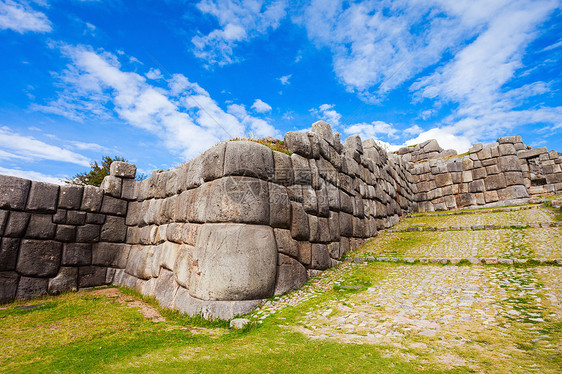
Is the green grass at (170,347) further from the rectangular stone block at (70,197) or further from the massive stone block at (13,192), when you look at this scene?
the rectangular stone block at (70,197)

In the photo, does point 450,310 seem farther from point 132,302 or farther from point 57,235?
point 57,235

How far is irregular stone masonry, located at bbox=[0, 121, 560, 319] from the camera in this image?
4945 mm

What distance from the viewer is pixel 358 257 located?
768cm

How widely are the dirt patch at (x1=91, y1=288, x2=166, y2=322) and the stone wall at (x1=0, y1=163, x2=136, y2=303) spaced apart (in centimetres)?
79

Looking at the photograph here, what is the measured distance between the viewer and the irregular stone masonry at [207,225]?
16.2ft

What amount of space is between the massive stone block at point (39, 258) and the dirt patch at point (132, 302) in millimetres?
1296

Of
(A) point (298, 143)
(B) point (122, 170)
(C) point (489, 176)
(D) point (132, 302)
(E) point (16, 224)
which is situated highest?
(C) point (489, 176)

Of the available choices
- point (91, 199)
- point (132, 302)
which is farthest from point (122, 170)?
point (132, 302)

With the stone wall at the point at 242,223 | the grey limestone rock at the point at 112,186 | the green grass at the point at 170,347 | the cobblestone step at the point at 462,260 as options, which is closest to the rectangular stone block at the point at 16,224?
the grey limestone rock at the point at 112,186

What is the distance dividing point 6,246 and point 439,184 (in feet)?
66.1

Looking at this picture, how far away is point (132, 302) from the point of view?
654 cm

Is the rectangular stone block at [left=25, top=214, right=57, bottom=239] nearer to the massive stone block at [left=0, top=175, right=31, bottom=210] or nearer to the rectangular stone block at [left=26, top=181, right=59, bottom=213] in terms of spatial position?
the rectangular stone block at [left=26, top=181, right=59, bottom=213]

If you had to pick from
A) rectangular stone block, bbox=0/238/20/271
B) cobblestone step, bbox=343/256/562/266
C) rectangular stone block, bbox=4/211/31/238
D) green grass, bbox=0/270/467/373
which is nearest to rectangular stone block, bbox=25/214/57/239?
rectangular stone block, bbox=4/211/31/238

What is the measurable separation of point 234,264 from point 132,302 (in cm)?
366
